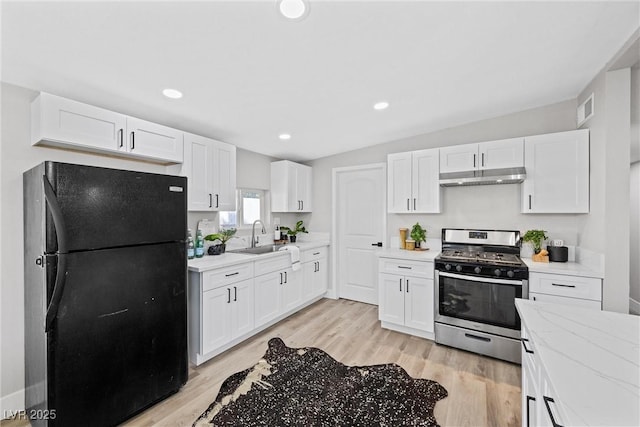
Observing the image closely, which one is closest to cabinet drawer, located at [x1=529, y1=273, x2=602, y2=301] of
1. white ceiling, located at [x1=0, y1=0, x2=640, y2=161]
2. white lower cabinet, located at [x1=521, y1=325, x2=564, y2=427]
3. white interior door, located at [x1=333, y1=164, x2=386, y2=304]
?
white lower cabinet, located at [x1=521, y1=325, x2=564, y2=427]

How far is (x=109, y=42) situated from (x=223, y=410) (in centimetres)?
254

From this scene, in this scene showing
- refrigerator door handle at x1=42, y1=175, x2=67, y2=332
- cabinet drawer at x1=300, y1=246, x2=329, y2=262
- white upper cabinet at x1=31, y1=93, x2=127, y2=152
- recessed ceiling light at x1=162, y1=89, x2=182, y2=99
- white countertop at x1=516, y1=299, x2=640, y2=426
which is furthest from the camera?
cabinet drawer at x1=300, y1=246, x2=329, y2=262

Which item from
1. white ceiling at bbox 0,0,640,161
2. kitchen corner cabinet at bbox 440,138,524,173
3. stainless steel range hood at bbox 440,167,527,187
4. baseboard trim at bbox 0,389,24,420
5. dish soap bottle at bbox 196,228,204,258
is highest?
white ceiling at bbox 0,0,640,161

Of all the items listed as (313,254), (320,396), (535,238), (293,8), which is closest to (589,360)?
(320,396)

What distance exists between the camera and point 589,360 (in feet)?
3.16

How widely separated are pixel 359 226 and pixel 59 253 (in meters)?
3.56

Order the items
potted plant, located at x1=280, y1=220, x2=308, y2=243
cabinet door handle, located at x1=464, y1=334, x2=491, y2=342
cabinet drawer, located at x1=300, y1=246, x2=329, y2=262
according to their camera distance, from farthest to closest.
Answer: potted plant, located at x1=280, y1=220, x2=308, y2=243, cabinet drawer, located at x1=300, y1=246, x2=329, y2=262, cabinet door handle, located at x1=464, y1=334, x2=491, y2=342

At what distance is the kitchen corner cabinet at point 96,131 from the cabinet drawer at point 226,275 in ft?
3.93

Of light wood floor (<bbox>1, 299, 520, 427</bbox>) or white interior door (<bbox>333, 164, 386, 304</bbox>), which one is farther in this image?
white interior door (<bbox>333, 164, 386, 304</bbox>)

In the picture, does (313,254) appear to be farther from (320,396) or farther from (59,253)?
(59,253)

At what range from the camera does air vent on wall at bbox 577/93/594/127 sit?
2.47 m

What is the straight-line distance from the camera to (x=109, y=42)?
1.60m

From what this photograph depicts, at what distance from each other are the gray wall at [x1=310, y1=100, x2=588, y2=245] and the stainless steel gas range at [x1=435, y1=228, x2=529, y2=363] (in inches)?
9.1

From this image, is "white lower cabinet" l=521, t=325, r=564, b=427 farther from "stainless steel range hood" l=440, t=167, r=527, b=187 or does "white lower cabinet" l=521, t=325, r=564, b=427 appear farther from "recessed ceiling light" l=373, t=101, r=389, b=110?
"recessed ceiling light" l=373, t=101, r=389, b=110
